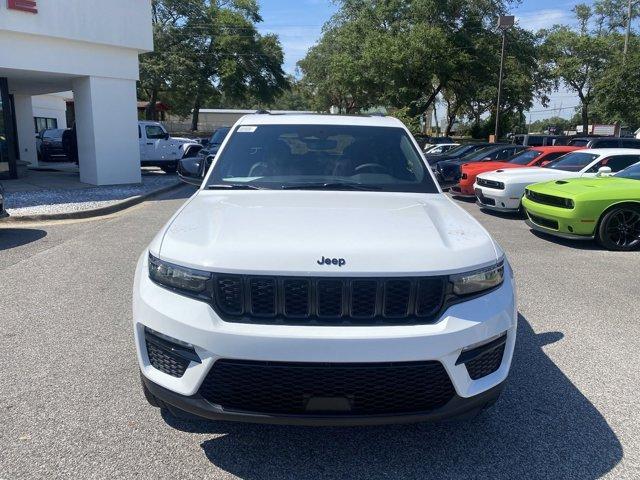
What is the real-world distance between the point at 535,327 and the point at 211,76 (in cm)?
4402

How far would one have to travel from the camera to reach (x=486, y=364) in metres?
2.71

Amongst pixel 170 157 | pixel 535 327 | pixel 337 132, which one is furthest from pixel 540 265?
pixel 170 157

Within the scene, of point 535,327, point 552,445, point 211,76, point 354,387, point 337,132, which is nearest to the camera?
point 354,387

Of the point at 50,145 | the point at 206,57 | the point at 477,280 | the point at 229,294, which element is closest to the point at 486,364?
the point at 477,280

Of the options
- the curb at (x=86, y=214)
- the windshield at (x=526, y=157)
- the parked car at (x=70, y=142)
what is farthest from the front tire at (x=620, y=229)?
the parked car at (x=70, y=142)

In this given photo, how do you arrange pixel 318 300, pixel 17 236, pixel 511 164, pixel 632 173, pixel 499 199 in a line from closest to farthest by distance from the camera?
1. pixel 318 300
2. pixel 17 236
3. pixel 632 173
4. pixel 499 199
5. pixel 511 164

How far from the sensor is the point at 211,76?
44969 mm

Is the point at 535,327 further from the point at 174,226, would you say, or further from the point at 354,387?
the point at 174,226

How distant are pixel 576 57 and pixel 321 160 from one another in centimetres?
4622

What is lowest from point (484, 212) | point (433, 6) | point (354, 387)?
point (484, 212)

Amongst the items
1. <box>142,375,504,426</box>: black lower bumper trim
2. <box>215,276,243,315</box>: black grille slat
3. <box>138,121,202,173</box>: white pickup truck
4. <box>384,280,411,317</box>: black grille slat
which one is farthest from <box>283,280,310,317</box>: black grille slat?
<box>138,121,202,173</box>: white pickup truck

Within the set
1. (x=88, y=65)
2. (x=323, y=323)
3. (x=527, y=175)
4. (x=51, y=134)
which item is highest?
(x=88, y=65)

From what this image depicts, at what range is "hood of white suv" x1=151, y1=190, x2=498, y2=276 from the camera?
2561 millimetres

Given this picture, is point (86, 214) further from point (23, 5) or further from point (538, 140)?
point (538, 140)
